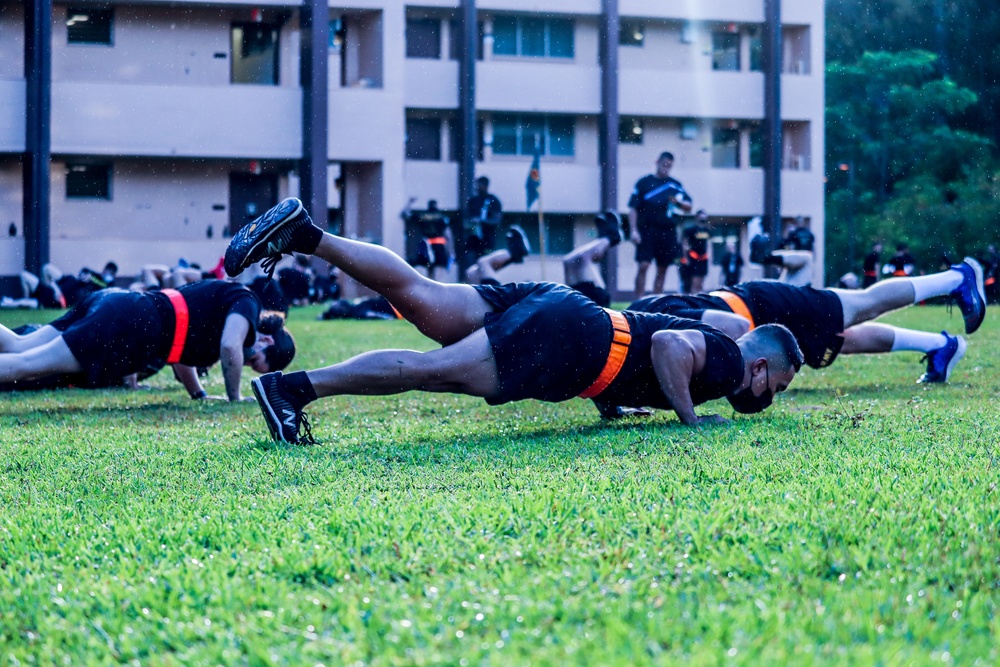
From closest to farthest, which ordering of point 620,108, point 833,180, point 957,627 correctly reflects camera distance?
point 957,627
point 620,108
point 833,180

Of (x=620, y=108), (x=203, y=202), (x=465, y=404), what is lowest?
(x=465, y=404)

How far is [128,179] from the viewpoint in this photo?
34812 mm

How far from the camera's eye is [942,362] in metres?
9.16

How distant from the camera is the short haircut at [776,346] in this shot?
21.9 ft

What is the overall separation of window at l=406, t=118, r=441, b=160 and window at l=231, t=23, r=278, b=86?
5092mm

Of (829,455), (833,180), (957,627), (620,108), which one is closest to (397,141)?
(620,108)

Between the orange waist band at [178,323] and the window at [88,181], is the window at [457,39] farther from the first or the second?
the orange waist band at [178,323]

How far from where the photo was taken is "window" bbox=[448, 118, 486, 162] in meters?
39.3

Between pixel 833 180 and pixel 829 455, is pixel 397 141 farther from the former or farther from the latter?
pixel 829 455

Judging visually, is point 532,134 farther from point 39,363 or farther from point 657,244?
point 39,363

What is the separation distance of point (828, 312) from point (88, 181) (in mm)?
29461

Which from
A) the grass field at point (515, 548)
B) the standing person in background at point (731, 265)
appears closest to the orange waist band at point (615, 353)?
the grass field at point (515, 548)

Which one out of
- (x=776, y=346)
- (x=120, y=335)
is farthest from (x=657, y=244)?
(x=776, y=346)

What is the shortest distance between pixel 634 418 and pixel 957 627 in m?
4.47
